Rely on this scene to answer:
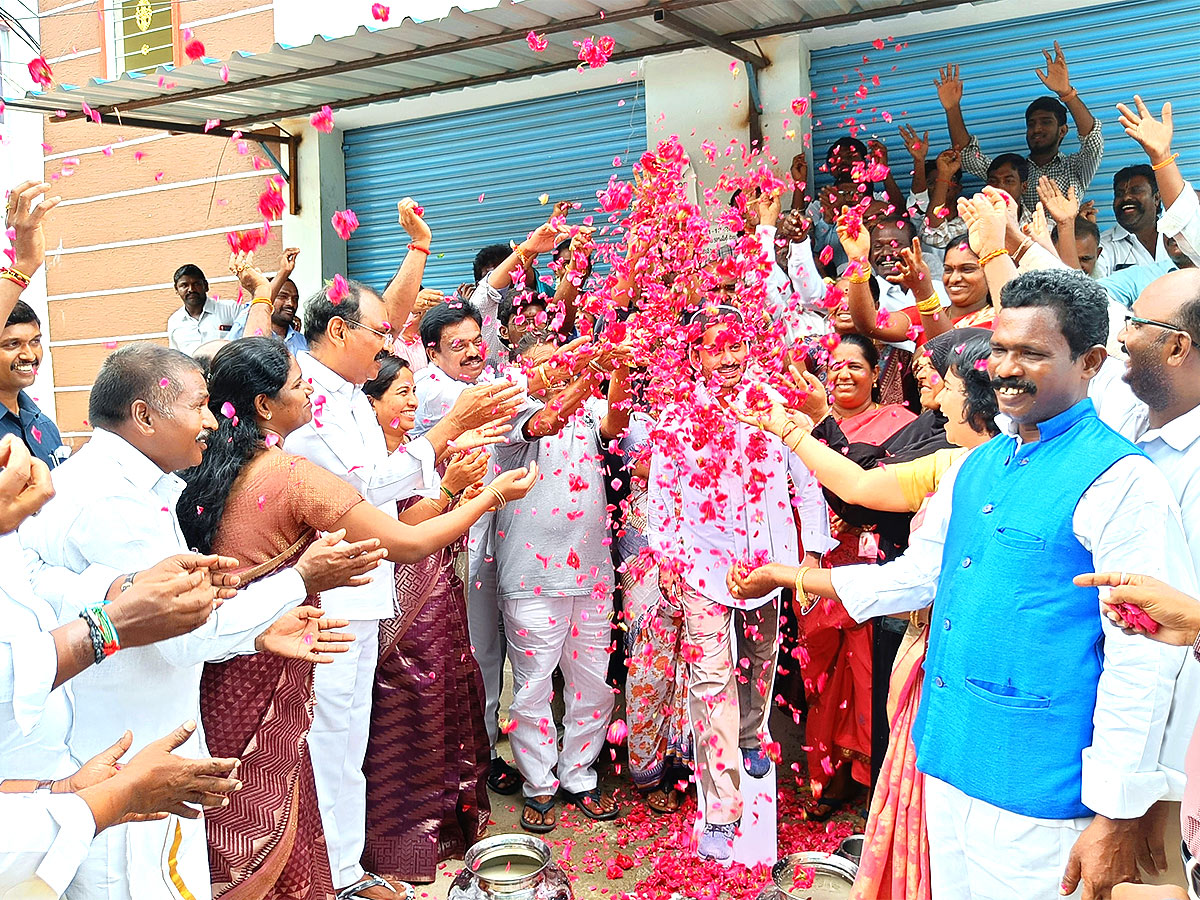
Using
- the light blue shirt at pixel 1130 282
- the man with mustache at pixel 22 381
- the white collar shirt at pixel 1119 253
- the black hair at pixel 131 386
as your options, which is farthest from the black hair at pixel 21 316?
the white collar shirt at pixel 1119 253

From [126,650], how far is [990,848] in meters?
1.99

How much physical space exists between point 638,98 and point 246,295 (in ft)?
11.6

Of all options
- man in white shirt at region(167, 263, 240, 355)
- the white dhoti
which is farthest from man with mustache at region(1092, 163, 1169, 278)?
man in white shirt at region(167, 263, 240, 355)

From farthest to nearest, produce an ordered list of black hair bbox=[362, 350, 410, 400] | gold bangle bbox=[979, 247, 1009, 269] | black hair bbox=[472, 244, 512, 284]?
black hair bbox=[472, 244, 512, 284] < black hair bbox=[362, 350, 410, 400] < gold bangle bbox=[979, 247, 1009, 269]

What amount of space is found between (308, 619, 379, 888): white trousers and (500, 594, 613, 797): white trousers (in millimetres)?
820

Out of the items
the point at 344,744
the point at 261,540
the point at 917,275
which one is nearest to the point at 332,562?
the point at 261,540

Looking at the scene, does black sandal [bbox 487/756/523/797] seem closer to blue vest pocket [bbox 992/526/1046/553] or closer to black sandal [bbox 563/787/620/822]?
black sandal [bbox 563/787/620/822]

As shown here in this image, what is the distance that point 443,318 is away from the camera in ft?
14.7

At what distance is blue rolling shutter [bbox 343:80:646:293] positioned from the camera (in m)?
7.11

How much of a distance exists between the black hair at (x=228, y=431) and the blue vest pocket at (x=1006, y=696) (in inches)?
79.4

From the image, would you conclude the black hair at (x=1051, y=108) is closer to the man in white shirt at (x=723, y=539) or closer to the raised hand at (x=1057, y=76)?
the raised hand at (x=1057, y=76)

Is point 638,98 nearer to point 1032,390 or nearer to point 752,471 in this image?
point 752,471

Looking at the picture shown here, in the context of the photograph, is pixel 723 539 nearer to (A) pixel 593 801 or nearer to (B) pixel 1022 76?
(A) pixel 593 801

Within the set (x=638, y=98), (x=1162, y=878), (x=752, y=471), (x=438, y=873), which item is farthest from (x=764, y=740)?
(x=638, y=98)
